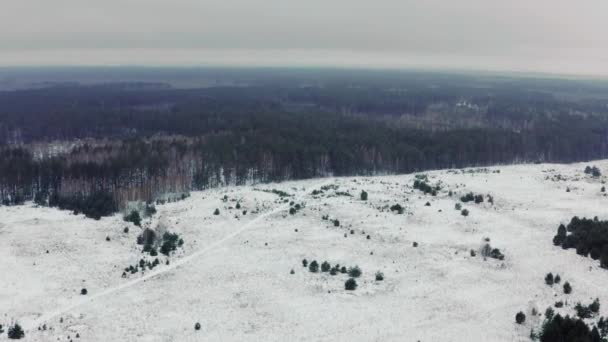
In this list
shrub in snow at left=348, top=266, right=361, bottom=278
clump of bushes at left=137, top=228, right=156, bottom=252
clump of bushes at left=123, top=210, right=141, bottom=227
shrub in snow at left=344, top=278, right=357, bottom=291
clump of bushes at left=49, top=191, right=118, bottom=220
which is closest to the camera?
shrub in snow at left=344, top=278, right=357, bottom=291

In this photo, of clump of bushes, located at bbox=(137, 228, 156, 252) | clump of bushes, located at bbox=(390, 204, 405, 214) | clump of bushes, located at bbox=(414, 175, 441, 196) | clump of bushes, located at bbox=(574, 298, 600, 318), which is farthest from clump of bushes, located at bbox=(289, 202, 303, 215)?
clump of bushes, located at bbox=(574, 298, 600, 318)

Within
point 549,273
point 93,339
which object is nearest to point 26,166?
point 93,339

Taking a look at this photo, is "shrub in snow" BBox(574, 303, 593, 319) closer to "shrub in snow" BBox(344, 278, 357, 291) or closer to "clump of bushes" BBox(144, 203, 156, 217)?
"shrub in snow" BBox(344, 278, 357, 291)

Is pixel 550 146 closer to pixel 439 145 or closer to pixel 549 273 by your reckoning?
pixel 439 145

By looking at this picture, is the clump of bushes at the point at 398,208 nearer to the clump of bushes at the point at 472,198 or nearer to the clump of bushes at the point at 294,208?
the clump of bushes at the point at 472,198

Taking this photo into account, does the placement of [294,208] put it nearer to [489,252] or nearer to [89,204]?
[489,252]

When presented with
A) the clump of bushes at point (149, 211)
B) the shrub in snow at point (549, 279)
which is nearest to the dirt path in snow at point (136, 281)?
the clump of bushes at point (149, 211)

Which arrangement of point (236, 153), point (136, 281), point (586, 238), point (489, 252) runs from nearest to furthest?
point (136, 281), point (489, 252), point (586, 238), point (236, 153)

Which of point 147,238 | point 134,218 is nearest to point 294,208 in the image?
point 134,218

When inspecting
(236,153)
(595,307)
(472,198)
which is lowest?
(595,307)
